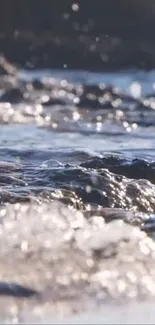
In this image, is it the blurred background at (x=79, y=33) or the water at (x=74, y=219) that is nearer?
the water at (x=74, y=219)

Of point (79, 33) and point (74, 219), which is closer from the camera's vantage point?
point (74, 219)

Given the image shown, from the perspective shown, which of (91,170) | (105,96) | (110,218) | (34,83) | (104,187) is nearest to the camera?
(110,218)

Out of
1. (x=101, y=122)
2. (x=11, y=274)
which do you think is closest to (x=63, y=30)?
(x=101, y=122)

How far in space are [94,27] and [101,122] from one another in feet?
24.5

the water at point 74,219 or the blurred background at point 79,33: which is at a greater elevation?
the blurred background at point 79,33

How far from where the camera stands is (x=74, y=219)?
12.8 ft

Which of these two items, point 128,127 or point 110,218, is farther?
point 128,127

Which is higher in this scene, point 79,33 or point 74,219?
point 79,33

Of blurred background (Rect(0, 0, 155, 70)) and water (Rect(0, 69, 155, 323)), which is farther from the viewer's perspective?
blurred background (Rect(0, 0, 155, 70))

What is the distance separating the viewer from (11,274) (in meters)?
3.17

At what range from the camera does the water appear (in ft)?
10.0

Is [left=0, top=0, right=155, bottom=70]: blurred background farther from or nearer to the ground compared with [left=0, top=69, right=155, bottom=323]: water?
farther from the ground

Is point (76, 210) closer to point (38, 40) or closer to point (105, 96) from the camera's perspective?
point (105, 96)

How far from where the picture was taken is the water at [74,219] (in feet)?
10.0
